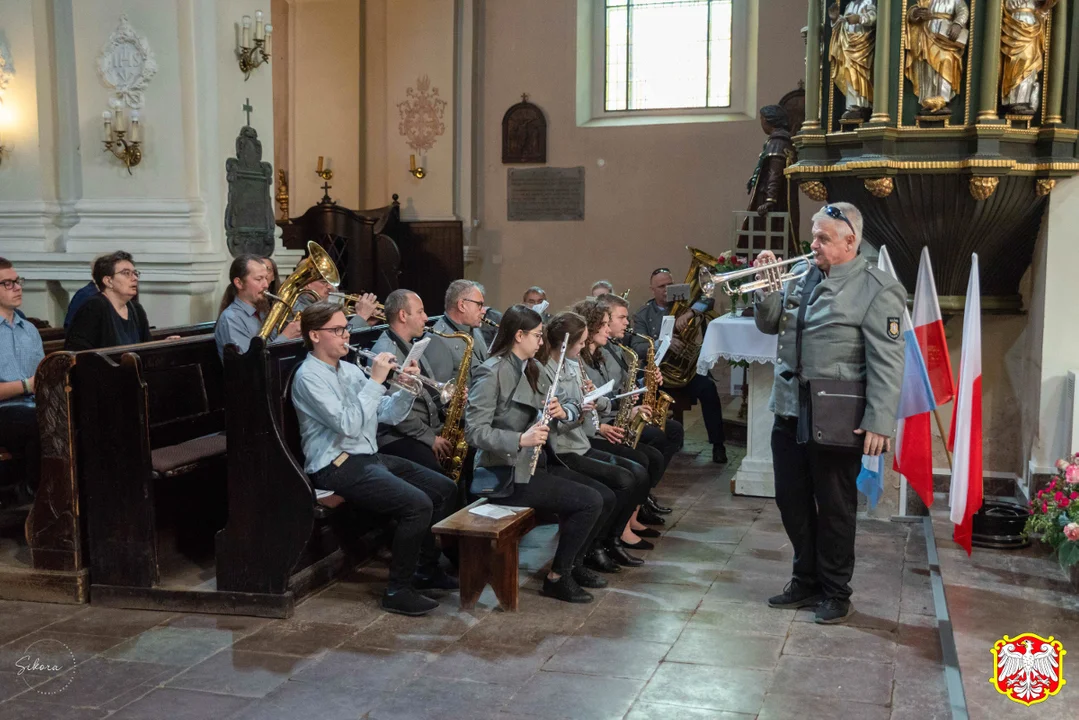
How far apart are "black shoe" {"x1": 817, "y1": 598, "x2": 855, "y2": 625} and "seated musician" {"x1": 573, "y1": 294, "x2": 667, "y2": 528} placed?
1.27 meters

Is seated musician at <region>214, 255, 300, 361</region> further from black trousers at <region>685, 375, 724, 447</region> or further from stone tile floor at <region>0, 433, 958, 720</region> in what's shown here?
black trousers at <region>685, 375, 724, 447</region>

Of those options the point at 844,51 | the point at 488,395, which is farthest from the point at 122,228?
the point at 844,51

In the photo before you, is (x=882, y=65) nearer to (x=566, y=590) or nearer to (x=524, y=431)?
(x=524, y=431)

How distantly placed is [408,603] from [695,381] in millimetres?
4245

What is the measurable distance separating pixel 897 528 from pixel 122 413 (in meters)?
3.93

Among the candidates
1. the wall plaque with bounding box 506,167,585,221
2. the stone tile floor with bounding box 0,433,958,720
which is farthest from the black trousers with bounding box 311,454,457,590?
the wall plaque with bounding box 506,167,585,221

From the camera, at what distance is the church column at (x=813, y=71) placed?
19.9 feet

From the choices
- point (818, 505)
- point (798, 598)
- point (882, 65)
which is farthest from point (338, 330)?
point (882, 65)

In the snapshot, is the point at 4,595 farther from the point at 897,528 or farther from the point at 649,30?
the point at 649,30

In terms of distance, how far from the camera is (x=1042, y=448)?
18.5 feet

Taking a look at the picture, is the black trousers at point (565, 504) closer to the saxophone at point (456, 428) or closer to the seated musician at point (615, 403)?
the saxophone at point (456, 428)

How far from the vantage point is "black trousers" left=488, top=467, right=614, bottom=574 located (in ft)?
15.4

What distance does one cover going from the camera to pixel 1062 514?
4.71m

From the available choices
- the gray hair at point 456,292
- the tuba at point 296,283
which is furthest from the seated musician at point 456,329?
the tuba at point 296,283
